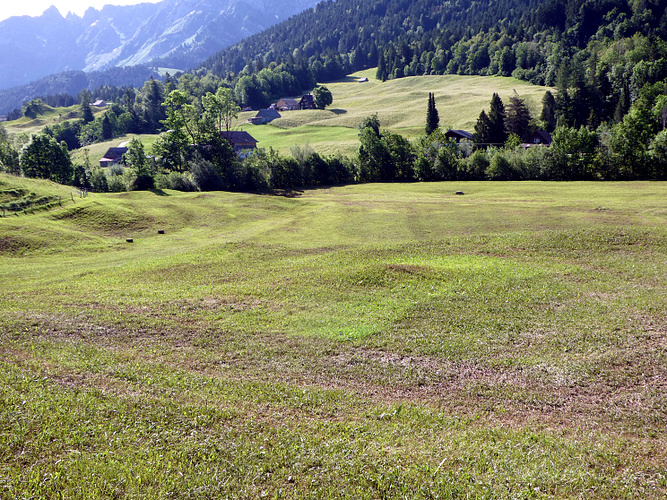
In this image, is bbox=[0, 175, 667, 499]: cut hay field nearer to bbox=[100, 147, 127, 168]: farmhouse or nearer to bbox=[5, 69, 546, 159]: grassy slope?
bbox=[5, 69, 546, 159]: grassy slope

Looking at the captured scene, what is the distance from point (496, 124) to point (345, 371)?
128389mm

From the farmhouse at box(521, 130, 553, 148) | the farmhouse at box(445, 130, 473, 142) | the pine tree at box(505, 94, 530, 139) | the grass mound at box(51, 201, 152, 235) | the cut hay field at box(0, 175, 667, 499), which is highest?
the pine tree at box(505, 94, 530, 139)

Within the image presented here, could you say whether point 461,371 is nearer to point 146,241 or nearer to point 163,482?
point 163,482

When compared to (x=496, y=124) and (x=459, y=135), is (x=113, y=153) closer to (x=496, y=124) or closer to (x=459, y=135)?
(x=459, y=135)

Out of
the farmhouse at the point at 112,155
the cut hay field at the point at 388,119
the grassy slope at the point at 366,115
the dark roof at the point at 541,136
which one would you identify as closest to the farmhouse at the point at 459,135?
the dark roof at the point at 541,136

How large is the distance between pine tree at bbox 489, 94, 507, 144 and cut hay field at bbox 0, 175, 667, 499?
93346mm

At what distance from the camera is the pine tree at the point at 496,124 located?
414 ft

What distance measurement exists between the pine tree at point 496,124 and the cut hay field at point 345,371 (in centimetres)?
9335

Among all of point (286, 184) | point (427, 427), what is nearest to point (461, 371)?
point (427, 427)

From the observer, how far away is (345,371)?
55.8ft

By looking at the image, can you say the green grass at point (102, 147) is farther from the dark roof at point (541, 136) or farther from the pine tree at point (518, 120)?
the dark roof at point (541, 136)

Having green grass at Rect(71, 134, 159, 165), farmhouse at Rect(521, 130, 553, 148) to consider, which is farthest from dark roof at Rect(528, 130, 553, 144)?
green grass at Rect(71, 134, 159, 165)

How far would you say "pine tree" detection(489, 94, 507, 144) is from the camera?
126m

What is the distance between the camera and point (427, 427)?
12906 millimetres
